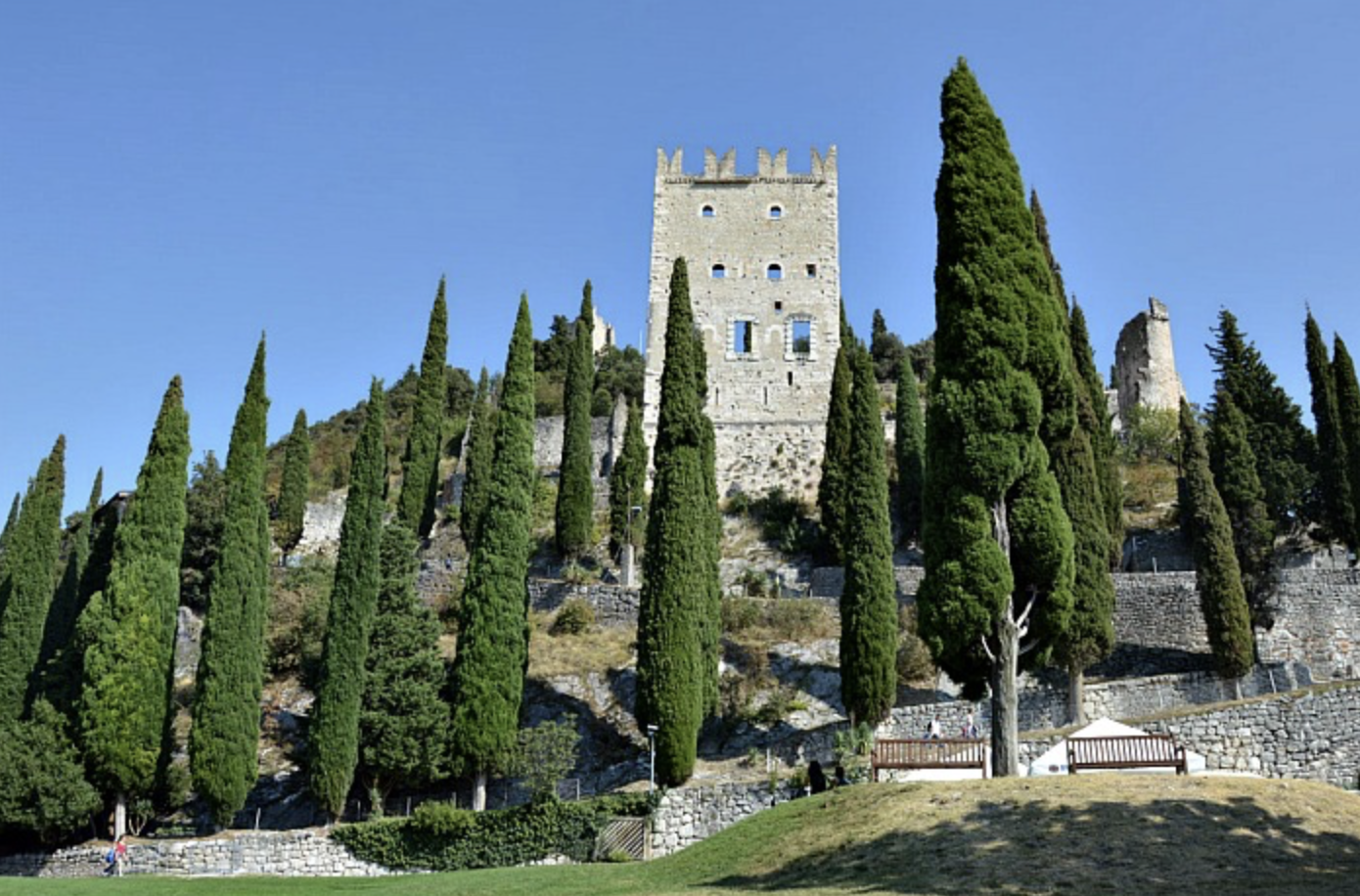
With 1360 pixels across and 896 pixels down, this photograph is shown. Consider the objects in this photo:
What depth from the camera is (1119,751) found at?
18.3 meters

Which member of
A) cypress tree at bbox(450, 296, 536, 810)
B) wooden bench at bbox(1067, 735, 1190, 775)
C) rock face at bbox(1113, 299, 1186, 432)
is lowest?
wooden bench at bbox(1067, 735, 1190, 775)

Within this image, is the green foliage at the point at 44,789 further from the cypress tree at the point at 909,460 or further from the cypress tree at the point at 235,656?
the cypress tree at the point at 909,460

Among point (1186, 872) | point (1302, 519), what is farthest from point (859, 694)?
point (1302, 519)

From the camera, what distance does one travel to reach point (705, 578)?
94.0 feet

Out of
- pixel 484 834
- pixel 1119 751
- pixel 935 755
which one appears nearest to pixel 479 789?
pixel 484 834

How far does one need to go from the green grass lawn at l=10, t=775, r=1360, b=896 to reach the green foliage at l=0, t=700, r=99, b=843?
6497 millimetres

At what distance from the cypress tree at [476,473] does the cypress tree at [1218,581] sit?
22.2 metres

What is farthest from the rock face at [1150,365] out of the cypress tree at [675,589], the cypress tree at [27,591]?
the cypress tree at [27,591]

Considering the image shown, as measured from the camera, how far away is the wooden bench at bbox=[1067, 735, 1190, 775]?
17.7 meters

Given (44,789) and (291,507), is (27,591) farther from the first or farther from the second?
(291,507)

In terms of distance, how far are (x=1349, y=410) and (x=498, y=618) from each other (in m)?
27.5

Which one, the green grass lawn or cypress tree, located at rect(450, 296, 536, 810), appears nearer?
the green grass lawn

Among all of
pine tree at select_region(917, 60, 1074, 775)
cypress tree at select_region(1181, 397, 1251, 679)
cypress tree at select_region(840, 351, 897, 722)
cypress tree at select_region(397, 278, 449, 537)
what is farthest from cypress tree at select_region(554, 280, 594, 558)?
pine tree at select_region(917, 60, 1074, 775)

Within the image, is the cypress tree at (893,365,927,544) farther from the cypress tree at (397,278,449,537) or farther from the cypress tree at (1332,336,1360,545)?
the cypress tree at (397,278,449,537)
